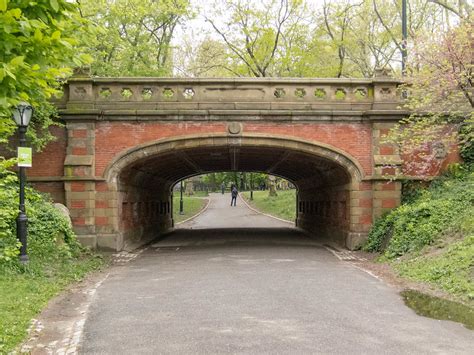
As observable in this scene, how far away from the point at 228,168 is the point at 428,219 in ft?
45.0

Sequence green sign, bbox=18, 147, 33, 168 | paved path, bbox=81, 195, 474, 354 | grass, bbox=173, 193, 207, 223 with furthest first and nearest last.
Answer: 1. grass, bbox=173, 193, 207, 223
2. green sign, bbox=18, 147, 33, 168
3. paved path, bbox=81, 195, 474, 354

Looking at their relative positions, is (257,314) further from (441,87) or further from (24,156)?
(441,87)

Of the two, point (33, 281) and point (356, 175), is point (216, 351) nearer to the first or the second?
point (33, 281)

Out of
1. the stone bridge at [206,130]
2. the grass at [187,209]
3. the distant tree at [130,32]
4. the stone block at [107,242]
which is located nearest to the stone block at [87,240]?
the stone bridge at [206,130]

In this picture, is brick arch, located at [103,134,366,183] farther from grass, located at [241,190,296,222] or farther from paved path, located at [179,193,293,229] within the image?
grass, located at [241,190,296,222]

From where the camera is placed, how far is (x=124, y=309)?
750 centimetres

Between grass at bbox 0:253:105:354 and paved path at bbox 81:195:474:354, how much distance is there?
2.49 ft

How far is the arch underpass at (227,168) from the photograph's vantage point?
→ 49.8ft

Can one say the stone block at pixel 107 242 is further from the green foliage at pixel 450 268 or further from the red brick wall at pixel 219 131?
the green foliage at pixel 450 268

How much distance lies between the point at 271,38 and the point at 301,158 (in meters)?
15.1

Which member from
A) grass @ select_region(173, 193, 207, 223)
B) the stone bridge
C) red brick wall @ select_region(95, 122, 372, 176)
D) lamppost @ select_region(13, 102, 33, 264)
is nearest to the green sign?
lamppost @ select_region(13, 102, 33, 264)

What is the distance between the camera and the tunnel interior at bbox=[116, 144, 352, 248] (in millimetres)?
16016

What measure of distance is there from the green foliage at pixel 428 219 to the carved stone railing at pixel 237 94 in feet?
9.25

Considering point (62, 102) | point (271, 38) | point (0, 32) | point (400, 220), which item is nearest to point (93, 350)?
point (0, 32)
